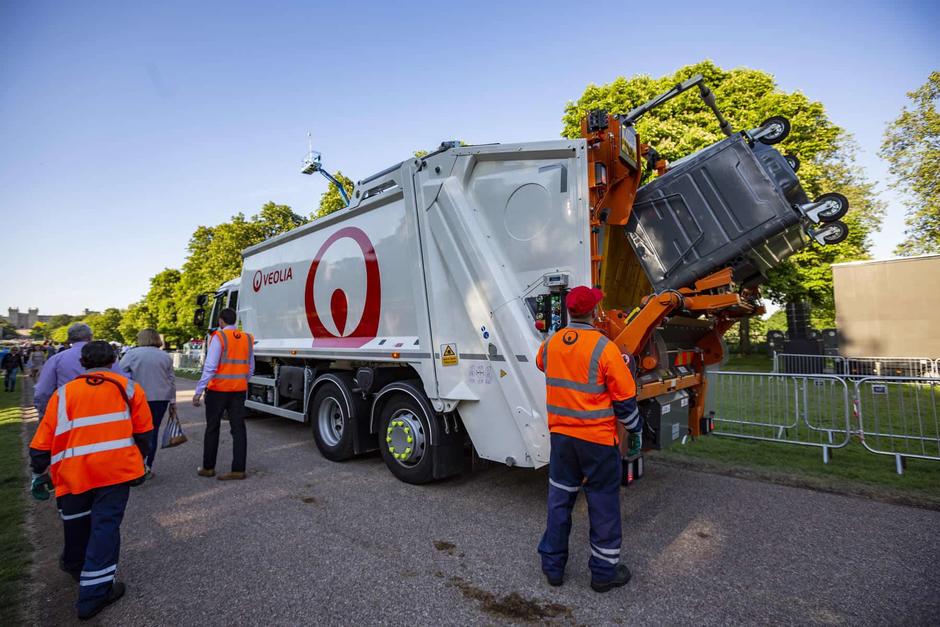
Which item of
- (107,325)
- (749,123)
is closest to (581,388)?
(749,123)

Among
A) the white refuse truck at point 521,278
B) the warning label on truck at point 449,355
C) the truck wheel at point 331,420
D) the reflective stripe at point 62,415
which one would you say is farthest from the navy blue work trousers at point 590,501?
the truck wheel at point 331,420

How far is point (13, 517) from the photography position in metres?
4.13

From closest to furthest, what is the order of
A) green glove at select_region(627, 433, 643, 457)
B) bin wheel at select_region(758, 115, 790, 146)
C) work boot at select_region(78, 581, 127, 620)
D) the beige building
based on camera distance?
1. work boot at select_region(78, 581, 127, 620)
2. green glove at select_region(627, 433, 643, 457)
3. bin wheel at select_region(758, 115, 790, 146)
4. the beige building

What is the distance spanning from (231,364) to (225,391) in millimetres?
291

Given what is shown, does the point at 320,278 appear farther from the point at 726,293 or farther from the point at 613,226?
the point at 726,293

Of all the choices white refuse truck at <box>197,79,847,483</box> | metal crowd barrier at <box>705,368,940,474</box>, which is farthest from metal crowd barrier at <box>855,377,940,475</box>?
white refuse truck at <box>197,79,847,483</box>

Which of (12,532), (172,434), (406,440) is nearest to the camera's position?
(12,532)

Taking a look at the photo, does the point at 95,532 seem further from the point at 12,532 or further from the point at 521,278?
the point at 521,278

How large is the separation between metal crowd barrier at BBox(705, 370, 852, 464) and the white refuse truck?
2.39 metres

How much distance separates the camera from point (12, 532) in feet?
12.5

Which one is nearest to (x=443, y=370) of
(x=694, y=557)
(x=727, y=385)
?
(x=694, y=557)

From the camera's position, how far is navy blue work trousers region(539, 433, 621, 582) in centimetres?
279

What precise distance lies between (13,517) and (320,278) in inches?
144

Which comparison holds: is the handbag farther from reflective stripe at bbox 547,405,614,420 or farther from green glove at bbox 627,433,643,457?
green glove at bbox 627,433,643,457
